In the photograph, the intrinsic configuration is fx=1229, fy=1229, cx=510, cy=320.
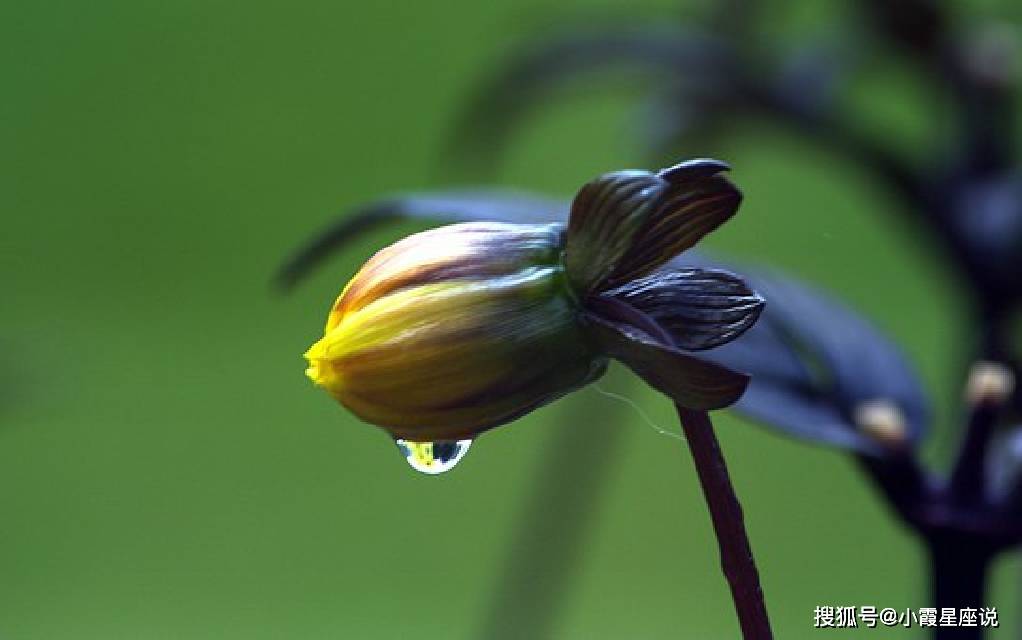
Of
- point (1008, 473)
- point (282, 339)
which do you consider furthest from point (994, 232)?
point (282, 339)

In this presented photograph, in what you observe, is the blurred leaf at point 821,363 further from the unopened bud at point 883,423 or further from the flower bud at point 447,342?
the flower bud at point 447,342

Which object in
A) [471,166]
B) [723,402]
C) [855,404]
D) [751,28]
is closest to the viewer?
[723,402]

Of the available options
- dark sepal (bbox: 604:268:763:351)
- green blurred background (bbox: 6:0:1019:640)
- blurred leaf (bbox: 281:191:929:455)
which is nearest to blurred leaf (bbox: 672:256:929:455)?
blurred leaf (bbox: 281:191:929:455)

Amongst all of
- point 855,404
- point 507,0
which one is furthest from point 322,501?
point 855,404

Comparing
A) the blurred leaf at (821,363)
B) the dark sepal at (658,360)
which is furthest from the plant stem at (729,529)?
the blurred leaf at (821,363)

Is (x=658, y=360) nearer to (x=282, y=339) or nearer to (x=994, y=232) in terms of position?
(x=994, y=232)

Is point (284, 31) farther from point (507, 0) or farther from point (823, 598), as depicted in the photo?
point (823, 598)
